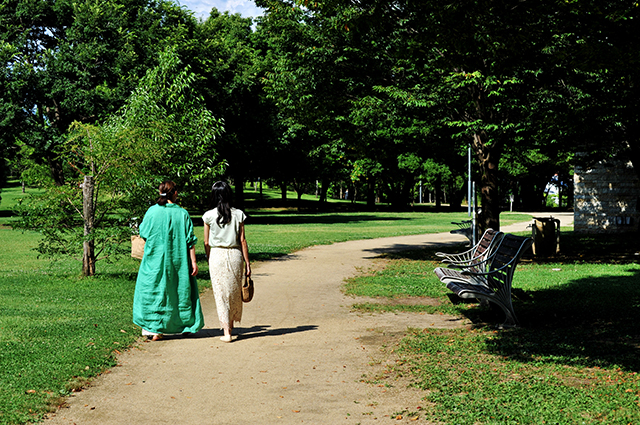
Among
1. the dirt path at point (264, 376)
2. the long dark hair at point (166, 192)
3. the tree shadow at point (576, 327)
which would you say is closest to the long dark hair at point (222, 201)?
the long dark hair at point (166, 192)

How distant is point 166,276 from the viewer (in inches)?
272

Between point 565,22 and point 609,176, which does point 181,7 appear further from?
point 565,22

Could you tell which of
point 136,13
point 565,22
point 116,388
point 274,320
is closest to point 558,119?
point 565,22

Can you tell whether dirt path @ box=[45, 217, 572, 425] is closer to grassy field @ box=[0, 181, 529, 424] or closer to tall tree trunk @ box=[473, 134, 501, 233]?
grassy field @ box=[0, 181, 529, 424]

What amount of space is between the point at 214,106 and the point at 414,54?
25.0 meters

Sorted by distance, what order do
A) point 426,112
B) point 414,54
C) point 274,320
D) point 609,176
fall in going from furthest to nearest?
point 609,176 < point 426,112 < point 414,54 < point 274,320

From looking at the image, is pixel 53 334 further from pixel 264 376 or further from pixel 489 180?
pixel 489 180

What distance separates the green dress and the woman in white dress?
0.88 feet

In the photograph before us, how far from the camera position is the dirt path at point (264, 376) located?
4.57 metres

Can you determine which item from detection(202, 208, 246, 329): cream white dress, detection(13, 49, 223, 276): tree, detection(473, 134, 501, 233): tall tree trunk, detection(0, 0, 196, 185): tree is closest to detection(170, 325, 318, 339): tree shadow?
detection(202, 208, 246, 329): cream white dress

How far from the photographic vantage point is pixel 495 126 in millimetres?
13273

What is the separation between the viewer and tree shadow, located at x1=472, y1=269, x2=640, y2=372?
6.07m

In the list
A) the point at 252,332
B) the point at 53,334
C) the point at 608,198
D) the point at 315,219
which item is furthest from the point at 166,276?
the point at 315,219

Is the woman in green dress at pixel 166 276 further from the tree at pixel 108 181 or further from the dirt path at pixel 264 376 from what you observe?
the tree at pixel 108 181
